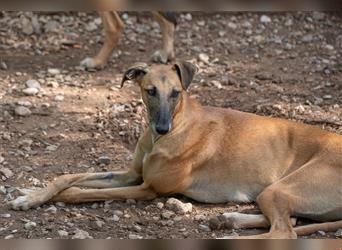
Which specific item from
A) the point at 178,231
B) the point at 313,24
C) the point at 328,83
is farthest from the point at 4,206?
the point at 313,24

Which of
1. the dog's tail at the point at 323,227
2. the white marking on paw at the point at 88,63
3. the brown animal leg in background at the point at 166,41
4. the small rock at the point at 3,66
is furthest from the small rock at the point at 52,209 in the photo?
the brown animal leg in background at the point at 166,41

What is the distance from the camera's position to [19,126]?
21.9ft

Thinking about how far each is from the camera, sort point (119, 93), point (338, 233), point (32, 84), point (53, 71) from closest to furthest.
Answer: point (338, 233) → point (119, 93) → point (32, 84) → point (53, 71)

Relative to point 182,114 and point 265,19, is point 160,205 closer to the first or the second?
point 182,114

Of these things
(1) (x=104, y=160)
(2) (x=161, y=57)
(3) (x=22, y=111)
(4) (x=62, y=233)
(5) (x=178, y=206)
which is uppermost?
(2) (x=161, y=57)

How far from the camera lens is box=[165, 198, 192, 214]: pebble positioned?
5.49 m

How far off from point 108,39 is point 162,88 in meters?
2.74

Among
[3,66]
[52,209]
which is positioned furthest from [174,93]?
[3,66]

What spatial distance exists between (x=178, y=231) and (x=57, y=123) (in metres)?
1.97

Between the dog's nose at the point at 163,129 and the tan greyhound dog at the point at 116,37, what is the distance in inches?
110

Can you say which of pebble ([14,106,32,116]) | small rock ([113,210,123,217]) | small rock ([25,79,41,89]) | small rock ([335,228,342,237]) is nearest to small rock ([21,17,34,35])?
small rock ([25,79,41,89])

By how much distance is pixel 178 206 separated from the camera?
18.1ft

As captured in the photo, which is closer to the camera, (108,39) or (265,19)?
(108,39)

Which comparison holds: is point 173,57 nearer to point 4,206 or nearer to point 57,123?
point 57,123
